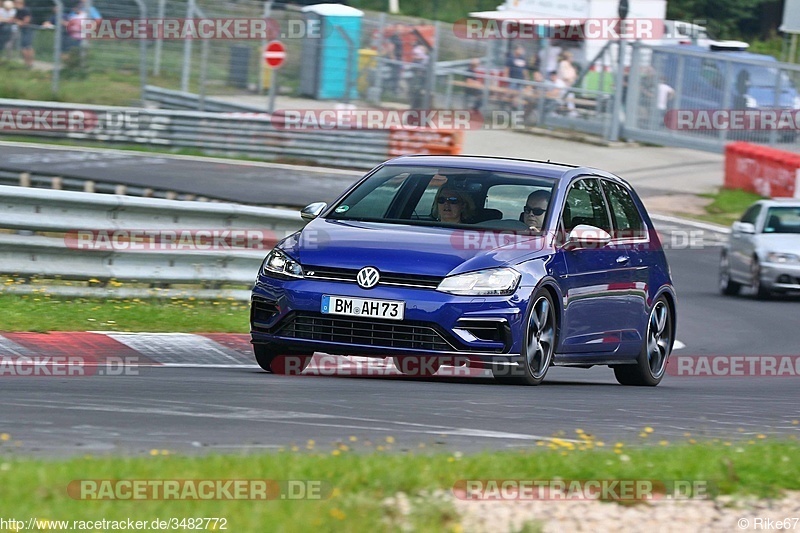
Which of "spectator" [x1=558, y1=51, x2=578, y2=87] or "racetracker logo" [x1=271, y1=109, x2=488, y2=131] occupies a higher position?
"spectator" [x1=558, y1=51, x2=578, y2=87]

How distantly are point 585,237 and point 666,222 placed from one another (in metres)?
18.1

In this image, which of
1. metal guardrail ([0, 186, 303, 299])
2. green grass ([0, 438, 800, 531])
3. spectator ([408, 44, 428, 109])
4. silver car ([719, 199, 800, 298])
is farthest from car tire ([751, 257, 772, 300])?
spectator ([408, 44, 428, 109])

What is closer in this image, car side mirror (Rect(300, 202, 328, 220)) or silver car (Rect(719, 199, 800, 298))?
car side mirror (Rect(300, 202, 328, 220))

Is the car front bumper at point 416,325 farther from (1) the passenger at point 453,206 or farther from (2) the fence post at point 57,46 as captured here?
(2) the fence post at point 57,46

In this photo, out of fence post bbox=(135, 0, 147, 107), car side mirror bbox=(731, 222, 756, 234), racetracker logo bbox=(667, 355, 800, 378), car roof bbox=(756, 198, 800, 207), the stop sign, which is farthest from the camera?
the stop sign

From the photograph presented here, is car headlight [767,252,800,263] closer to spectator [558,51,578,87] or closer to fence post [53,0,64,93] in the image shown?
fence post [53,0,64,93]

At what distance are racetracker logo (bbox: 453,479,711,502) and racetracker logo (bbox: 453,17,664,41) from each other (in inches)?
1244

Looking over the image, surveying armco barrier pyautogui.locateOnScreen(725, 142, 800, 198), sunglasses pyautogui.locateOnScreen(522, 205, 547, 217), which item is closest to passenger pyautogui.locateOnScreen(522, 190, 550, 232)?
sunglasses pyautogui.locateOnScreen(522, 205, 547, 217)

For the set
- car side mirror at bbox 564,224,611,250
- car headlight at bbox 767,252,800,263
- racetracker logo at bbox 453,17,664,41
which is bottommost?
car headlight at bbox 767,252,800,263

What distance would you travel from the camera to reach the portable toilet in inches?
1280

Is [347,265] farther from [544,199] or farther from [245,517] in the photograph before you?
[245,517]

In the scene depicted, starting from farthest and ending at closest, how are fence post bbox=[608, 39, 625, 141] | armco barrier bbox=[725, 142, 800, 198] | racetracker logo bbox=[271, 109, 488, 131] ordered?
fence post bbox=[608, 39, 625, 141], racetracker logo bbox=[271, 109, 488, 131], armco barrier bbox=[725, 142, 800, 198]

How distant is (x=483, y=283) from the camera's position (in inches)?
356

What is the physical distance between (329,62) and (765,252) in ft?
48.3
